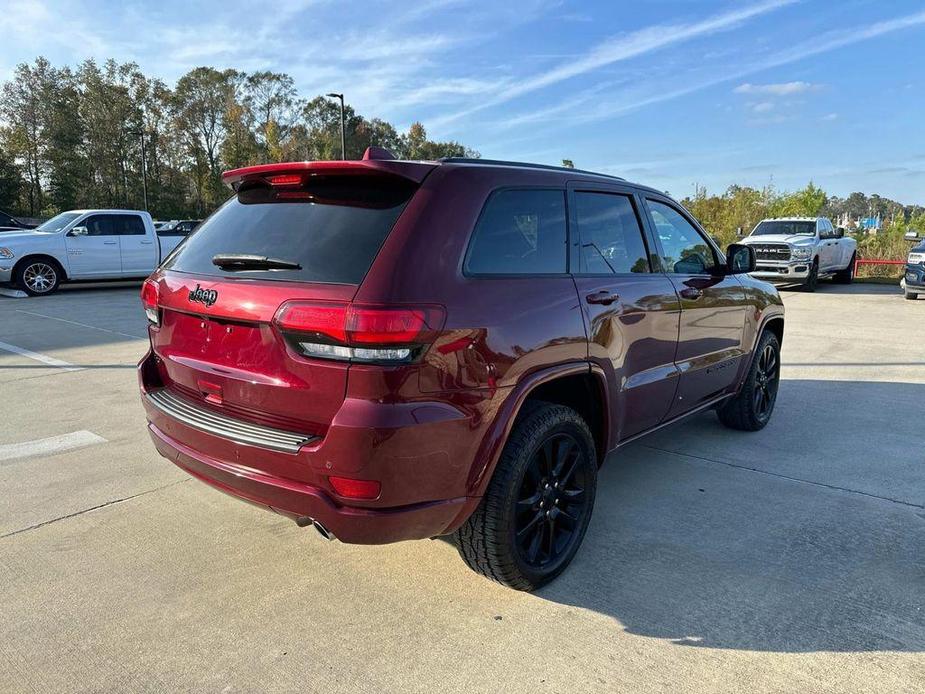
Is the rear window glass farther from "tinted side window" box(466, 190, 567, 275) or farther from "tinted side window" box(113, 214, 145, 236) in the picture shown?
"tinted side window" box(113, 214, 145, 236)

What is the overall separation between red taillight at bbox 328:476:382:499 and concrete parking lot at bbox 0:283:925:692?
643mm

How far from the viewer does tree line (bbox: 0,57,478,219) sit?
1785 inches

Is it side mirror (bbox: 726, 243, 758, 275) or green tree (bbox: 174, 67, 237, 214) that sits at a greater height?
green tree (bbox: 174, 67, 237, 214)

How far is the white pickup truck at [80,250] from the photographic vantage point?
13.4 metres

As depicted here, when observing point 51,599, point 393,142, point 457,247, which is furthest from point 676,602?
point 393,142

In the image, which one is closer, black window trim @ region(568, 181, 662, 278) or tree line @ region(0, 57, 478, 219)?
black window trim @ region(568, 181, 662, 278)

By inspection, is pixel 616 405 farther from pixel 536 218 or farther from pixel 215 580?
pixel 215 580

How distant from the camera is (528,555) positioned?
2.85m

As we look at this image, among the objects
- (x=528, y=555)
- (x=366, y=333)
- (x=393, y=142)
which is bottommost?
(x=528, y=555)

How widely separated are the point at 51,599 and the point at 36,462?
184 cm

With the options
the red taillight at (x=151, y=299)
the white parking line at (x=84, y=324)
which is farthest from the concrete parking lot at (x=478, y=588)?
the white parking line at (x=84, y=324)

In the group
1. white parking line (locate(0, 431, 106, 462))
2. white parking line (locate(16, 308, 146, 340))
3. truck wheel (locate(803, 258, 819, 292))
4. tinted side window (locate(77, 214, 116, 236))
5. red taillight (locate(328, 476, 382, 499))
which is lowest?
white parking line (locate(0, 431, 106, 462))

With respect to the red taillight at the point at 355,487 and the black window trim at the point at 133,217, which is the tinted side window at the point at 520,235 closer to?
the red taillight at the point at 355,487

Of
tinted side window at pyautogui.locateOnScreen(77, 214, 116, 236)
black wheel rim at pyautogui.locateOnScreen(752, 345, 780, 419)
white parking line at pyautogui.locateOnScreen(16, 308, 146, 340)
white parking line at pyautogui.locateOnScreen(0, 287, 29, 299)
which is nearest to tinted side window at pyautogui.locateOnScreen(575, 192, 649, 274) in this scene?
black wheel rim at pyautogui.locateOnScreen(752, 345, 780, 419)
